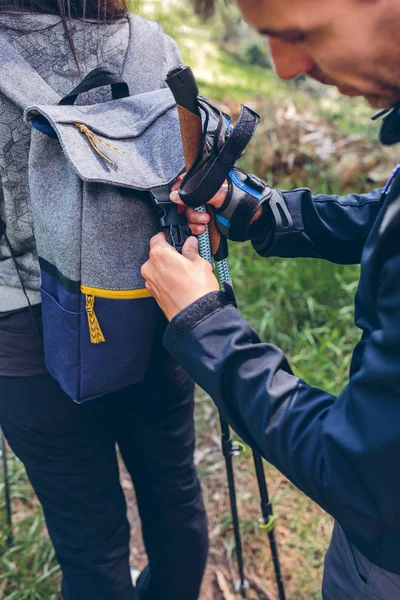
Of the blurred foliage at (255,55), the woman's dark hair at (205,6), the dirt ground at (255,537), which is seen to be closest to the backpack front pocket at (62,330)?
the woman's dark hair at (205,6)

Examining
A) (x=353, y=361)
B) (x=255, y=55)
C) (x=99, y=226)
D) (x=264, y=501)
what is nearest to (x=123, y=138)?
(x=99, y=226)

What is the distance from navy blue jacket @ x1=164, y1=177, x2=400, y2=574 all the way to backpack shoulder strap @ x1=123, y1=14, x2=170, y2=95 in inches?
26.5

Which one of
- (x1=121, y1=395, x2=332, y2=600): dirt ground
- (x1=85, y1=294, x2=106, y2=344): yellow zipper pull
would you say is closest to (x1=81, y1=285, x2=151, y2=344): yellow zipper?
(x1=85, y1=294, x2=106, y2=344): yellow zipper pull

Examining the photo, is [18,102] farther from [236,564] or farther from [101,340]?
[236,564]

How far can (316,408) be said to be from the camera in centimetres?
106

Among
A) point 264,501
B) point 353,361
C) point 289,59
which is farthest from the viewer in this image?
point 264,501

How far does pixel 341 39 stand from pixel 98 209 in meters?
0.64

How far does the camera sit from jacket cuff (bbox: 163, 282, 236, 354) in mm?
1137

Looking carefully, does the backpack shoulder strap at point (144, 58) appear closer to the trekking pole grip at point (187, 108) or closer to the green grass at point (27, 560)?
the trekking pole grip at point (187, 108)

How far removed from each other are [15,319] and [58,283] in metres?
0.21

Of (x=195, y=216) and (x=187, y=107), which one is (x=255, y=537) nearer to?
(x=195, y=216)

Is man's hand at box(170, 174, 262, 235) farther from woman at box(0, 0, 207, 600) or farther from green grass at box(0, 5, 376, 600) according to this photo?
green grass at box(0, 5, 376, 600)

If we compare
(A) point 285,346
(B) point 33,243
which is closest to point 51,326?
(B) point 33,243

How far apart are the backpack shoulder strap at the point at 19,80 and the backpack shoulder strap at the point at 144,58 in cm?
25
